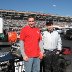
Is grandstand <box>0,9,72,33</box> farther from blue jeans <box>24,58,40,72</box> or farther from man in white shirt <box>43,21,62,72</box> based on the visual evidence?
blue jeans <box>24,58,40,72</box>

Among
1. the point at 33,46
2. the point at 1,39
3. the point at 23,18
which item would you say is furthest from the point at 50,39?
the point at 23,18

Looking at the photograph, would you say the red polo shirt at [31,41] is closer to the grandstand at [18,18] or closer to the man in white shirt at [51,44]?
the man in white shirt at [51,44]

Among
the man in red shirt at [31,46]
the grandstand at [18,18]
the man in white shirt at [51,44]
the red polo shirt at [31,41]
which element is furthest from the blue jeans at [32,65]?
the grandstand at [18,18]

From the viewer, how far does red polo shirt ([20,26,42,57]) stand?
5457mm

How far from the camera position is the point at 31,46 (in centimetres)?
547

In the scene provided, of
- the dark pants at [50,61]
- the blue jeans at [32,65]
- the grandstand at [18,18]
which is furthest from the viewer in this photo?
the grandstand at [18,18]

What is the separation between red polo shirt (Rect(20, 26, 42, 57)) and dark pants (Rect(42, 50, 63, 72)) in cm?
110

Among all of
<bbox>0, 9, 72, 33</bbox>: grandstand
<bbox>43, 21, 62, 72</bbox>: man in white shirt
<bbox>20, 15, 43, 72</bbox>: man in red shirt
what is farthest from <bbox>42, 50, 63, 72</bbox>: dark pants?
<bbox>0, 9, 72, 33</bbox>: grandstand

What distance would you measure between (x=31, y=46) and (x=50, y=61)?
4.66 ft

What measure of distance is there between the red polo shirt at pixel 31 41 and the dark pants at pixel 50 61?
1.10m

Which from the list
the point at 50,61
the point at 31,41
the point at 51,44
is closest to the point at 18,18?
the point at 50,61

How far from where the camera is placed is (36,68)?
18.2 feet

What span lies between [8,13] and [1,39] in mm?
53759

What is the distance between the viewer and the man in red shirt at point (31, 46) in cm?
544
